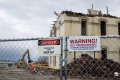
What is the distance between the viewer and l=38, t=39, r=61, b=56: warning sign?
619 centimetres

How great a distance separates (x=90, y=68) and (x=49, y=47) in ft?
63.2

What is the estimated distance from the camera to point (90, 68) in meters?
25.0

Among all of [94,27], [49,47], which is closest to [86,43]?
[49,47]

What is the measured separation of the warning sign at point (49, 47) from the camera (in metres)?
6.19

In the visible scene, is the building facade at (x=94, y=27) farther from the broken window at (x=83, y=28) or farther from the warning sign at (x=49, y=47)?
the warning sign at (x=49, y=47)

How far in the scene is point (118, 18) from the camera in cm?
3375

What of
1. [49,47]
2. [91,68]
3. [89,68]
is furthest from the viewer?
[89,68]

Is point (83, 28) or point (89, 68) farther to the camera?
point (83, 28)

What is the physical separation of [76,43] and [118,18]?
28922 mm

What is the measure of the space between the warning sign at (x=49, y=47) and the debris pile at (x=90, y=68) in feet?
58.7

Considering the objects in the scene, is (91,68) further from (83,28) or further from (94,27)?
(94,27)

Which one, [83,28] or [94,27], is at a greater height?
[94,27]

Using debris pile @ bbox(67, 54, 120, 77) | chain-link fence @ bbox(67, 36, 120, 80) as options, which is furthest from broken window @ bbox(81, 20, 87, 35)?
debris pile @ bbox(67, 54, 120, 77)

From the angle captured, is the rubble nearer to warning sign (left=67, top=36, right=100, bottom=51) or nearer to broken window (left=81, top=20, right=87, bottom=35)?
broken window (left=81, top=20, right=87, bottom=35)
